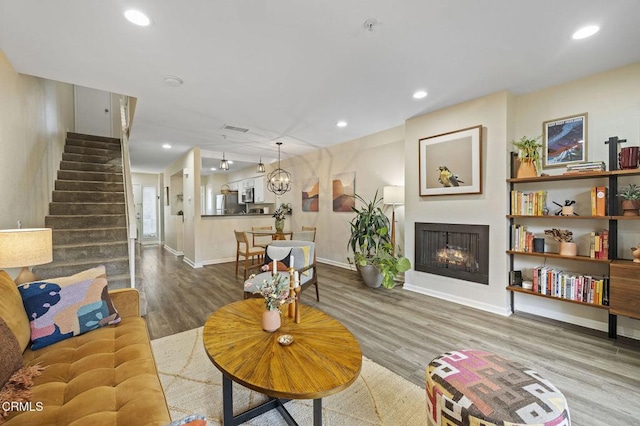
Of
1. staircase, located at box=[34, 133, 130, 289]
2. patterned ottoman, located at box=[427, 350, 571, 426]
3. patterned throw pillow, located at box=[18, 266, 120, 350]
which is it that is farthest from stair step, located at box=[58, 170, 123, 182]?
patterned ottoman, located at box=[427, 350, 571, 426]

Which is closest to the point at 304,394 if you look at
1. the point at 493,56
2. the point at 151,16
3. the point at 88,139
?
the point at 151,16

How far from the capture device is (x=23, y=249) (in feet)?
6.09

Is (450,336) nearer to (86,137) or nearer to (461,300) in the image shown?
(461,300)

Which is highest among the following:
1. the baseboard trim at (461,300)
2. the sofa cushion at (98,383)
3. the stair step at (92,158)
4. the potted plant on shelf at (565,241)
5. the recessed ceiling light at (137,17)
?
the recessed ceiling light at (137,17)

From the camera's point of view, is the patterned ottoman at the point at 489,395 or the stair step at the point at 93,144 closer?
the patterned ottoman at the point at 489,395

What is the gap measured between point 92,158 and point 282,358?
566 cm

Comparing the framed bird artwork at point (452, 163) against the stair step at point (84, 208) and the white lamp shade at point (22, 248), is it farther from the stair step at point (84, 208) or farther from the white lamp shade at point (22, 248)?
the stair step at point (84, 208)

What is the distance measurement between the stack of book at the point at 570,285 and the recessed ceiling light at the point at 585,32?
7.20 ft

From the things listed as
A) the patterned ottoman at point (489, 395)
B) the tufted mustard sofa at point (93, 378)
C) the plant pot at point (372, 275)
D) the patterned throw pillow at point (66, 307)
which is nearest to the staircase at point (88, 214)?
the patterned throw pillow at point (66, 307)

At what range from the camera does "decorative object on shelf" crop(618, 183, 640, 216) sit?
2468 mm

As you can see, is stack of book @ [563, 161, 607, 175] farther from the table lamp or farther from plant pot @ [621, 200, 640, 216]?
the table lamp

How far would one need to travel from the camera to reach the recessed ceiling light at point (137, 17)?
1888 mm

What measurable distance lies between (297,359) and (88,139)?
21.4ft

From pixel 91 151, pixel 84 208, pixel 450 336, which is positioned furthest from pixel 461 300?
pixel 91 151
